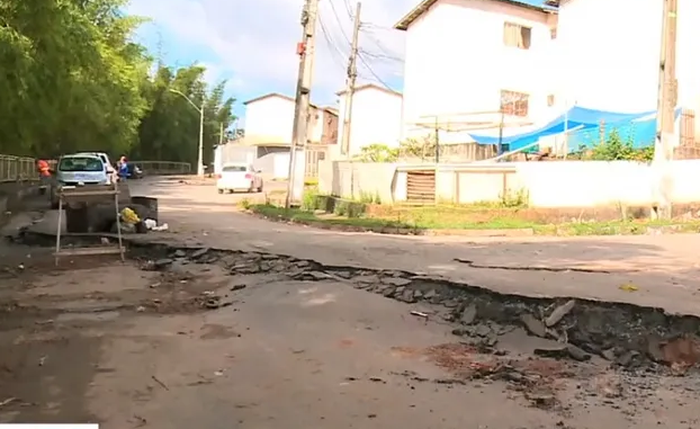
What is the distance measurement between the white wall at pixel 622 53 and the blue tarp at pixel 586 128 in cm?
288

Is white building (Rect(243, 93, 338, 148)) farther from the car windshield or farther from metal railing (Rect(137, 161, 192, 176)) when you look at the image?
the car windshield

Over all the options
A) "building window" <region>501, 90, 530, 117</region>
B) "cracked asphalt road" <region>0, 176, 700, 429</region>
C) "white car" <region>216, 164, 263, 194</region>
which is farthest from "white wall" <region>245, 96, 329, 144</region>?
"cracked asphalt road" <region>0, 176, 700, 429</region>

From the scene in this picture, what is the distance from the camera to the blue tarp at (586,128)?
2153cm

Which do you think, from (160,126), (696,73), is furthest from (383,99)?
(696,73)

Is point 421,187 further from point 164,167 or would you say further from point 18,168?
point 164,167

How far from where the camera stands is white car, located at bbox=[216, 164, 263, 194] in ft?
118

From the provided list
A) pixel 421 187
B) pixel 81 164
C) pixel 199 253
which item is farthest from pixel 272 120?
pixel 199 253

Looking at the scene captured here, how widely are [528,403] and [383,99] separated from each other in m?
52.7

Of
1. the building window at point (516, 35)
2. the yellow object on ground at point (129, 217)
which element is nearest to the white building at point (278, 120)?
the building window at point (516, 35)

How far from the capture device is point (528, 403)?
16.6ft

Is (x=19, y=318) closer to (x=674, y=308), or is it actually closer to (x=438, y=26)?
(x=674, y=308)

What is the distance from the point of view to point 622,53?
91.7 ft

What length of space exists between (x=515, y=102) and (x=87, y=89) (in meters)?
17.9

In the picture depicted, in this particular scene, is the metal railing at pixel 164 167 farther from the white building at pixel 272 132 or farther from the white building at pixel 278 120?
the white building at pixel 278 120
